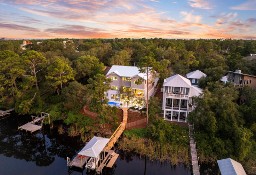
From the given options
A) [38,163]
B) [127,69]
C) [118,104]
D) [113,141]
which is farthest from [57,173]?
[127,69]

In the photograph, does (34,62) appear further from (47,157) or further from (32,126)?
(47,157)

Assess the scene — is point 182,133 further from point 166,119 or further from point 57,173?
point 57,173

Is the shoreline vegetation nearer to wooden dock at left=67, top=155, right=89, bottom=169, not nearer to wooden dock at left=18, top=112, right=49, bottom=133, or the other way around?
wooden dock at left=18, top=112, right=49, bottom=133

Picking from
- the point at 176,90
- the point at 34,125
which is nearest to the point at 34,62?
the point at 34,125

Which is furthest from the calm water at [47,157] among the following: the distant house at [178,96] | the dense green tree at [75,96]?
the distant house at [178,96]

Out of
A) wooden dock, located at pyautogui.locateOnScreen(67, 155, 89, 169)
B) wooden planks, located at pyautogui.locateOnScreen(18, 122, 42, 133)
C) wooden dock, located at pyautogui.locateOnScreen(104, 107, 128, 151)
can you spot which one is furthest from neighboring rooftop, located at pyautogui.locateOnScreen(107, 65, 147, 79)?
wooden dock, located at pyautogui.locateOnScreen(67, 155, 89, 169)

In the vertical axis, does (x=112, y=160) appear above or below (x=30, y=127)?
below
